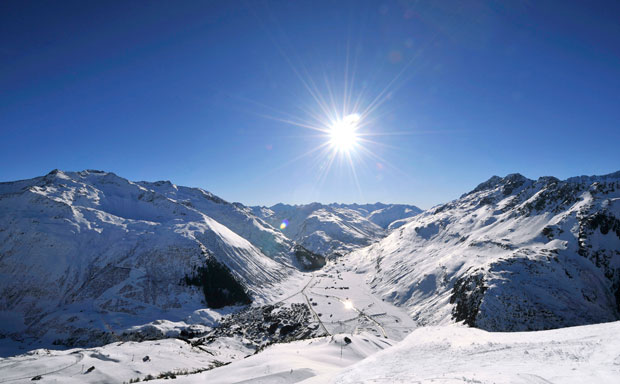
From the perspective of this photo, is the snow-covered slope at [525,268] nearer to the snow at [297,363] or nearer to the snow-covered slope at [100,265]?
the snow at [297,363]

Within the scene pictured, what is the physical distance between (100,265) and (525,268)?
137m

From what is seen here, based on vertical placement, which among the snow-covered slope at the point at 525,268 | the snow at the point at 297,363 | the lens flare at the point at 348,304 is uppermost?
the snow-covered slope at the point at 525,268

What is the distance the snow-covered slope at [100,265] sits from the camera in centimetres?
7281

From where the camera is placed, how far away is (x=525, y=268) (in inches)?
2990

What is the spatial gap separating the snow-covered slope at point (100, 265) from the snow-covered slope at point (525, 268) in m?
65.8

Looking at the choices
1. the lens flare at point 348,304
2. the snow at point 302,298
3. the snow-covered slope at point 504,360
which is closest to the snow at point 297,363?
the snow at point 302,298

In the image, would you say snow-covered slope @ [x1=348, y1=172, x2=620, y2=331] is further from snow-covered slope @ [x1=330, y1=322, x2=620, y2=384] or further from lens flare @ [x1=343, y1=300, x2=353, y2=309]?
snow-covered slope @ [x1=330, y1=322, x2=620, y2=384]

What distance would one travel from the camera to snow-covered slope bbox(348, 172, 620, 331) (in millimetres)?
66062

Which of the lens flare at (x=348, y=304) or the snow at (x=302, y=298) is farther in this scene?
the lens flare at (x=348, y=304)

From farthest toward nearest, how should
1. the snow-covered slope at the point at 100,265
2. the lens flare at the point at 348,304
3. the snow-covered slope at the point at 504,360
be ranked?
the lens flare at the point at 348,304
the snow-covered slope at the point at 100,265
the snow-covered slope at the point at 504,360

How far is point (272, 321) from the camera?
8406cm

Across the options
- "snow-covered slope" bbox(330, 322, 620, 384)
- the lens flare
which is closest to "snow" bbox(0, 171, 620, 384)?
"snow-covered slope" bbox(330, 322, 620, 384)

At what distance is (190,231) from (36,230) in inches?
1933

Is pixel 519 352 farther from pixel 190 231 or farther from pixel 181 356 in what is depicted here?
pixel 190 231
